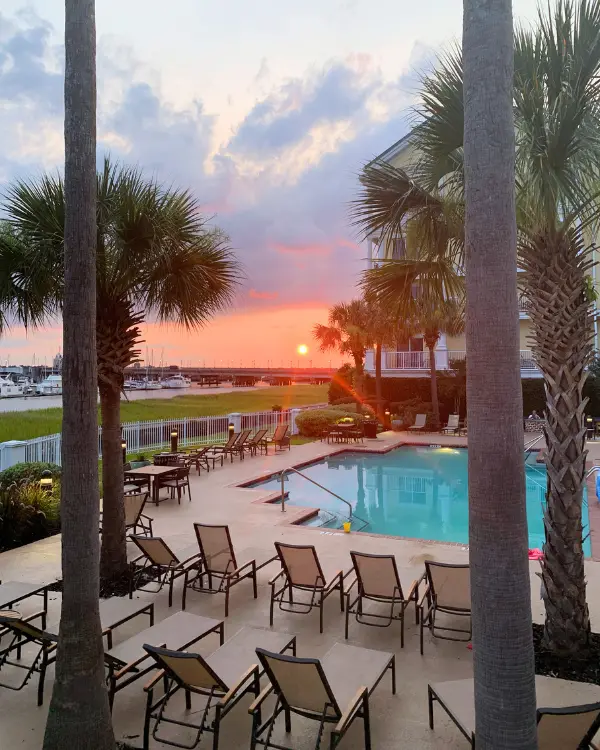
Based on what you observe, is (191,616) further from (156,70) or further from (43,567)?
(156,70)

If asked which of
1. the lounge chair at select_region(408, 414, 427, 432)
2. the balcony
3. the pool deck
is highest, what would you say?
the balcony

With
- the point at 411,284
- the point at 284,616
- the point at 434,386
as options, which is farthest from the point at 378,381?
the point at 284,616

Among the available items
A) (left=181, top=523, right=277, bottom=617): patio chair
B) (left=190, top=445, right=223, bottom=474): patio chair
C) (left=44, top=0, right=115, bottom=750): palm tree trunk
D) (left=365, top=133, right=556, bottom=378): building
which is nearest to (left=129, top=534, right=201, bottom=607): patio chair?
(left=181, top=523, right=277, bottom=617): patio chair

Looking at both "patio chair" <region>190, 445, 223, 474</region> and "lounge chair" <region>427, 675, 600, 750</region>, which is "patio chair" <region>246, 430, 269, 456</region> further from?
"lounge chair" <region>427, 675, 600, 750</region>

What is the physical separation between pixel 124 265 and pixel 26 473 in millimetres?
6282

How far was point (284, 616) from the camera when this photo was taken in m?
6.83

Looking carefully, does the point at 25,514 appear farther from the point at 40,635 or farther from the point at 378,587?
the point at 378,587

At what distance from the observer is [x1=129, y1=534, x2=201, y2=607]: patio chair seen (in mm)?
7336

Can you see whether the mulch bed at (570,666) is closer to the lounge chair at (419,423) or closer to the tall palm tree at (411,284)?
the tall palm tree at (411,284)

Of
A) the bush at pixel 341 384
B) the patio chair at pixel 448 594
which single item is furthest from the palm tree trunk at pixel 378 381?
the patio chair at pixel 448 594

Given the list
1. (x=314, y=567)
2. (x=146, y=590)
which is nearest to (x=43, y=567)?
(x=146, y=590)

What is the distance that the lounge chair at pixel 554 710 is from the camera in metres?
3.47

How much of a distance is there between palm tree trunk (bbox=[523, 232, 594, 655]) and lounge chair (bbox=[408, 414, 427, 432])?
843 inches

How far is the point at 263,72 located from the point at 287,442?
13714 mm
